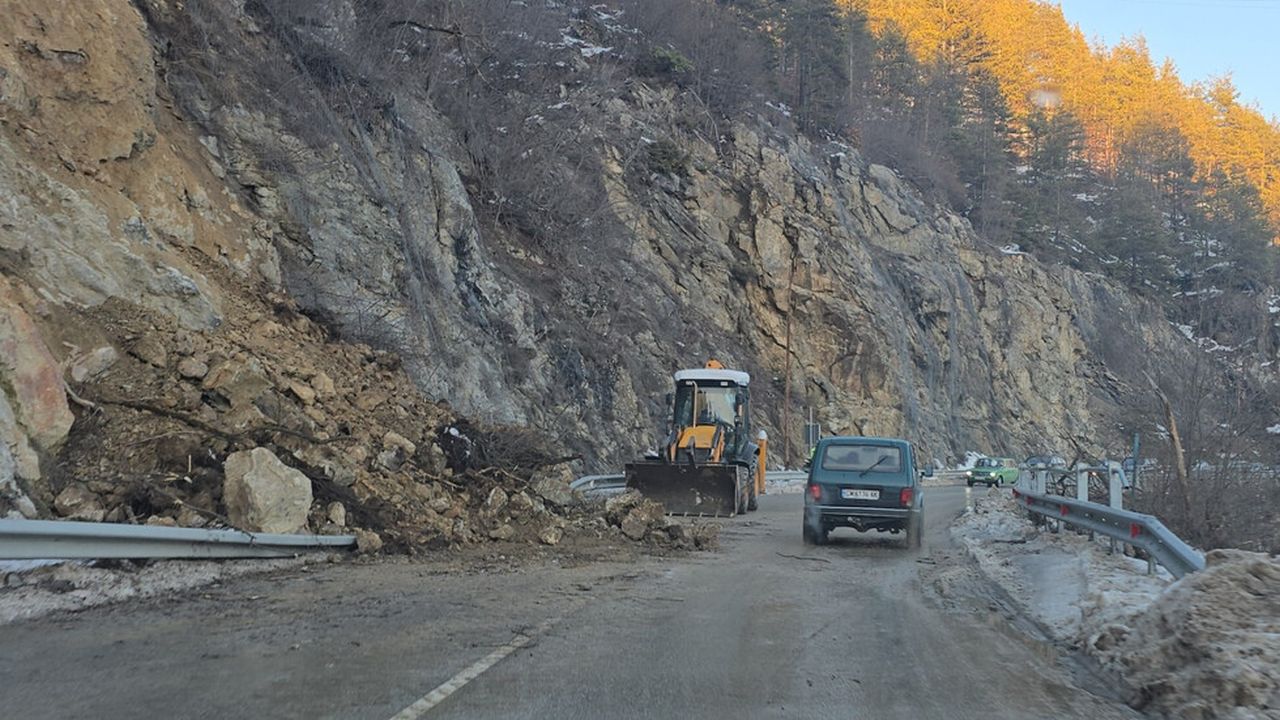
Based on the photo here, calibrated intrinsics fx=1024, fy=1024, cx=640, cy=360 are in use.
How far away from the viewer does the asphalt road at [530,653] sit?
18.9 ft

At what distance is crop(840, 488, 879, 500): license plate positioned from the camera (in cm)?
1588

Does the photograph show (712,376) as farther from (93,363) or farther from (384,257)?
(93,363)

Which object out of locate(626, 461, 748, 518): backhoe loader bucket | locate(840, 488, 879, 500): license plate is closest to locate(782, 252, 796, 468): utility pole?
locate(626, 461, 748, 518): backhoe loader bucket

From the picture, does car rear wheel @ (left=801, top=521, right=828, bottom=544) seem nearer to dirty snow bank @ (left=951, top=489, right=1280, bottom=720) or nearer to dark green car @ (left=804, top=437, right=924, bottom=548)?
dark green car @ (left=804, top=437, right=924, bottom=548)

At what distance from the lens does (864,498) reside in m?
15.9

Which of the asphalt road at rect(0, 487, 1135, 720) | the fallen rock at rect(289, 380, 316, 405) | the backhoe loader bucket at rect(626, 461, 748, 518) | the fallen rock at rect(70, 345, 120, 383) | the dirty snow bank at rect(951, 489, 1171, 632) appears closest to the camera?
the asphalt road at rect(0, 487, 1135, 720)

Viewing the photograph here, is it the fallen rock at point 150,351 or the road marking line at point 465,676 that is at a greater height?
the fallen rock at point 150,351

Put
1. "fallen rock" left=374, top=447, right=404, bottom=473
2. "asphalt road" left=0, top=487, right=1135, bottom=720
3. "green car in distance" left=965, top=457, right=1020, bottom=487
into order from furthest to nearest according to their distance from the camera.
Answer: "green car in distance" left=965, top=457, right=1020, bottom=487 < "fallen rock" left=374, top=447, right=404, bottom=473 < "asphalt road" left=0, top=487, right=1135, bottom=720

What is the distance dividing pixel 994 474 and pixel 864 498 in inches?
1233

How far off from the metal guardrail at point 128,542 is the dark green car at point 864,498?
26.1 ft

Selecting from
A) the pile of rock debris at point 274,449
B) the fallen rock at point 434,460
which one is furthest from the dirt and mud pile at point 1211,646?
the fallen rock at point 434,460

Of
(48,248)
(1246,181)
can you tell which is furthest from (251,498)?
(1246,181)

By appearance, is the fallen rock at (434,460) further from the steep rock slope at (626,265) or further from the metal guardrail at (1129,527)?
the metal guardrail at (1129,527)

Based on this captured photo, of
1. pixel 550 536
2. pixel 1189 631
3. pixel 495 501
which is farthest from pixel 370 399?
pixel 1189 631
